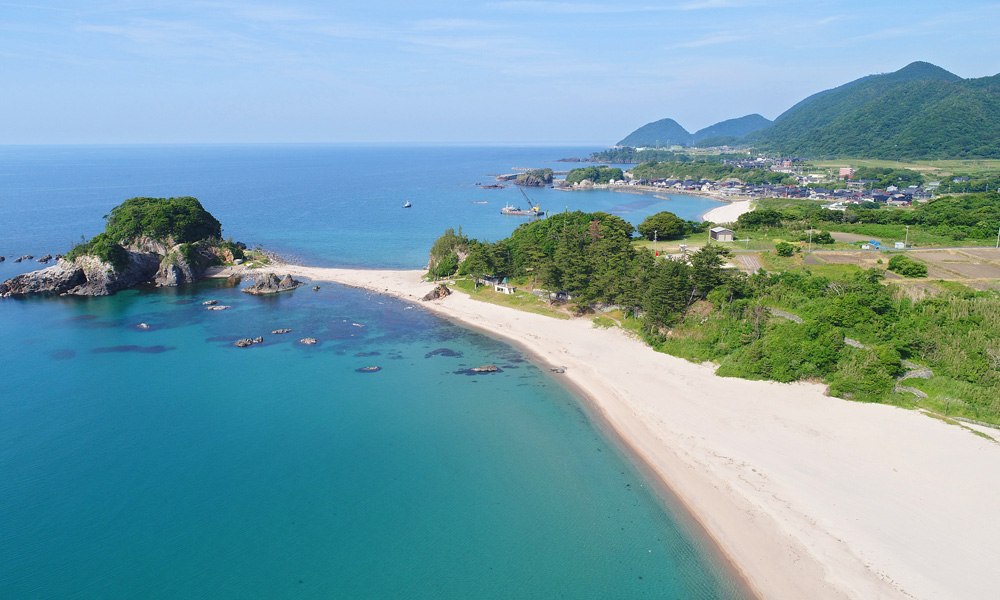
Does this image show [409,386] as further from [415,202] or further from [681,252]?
[415,202]

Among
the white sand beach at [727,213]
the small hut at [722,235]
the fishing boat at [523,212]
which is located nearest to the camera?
the small hut at [722,235]

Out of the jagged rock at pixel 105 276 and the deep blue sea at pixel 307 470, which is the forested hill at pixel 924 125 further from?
the jagged rock at pixel 105 276

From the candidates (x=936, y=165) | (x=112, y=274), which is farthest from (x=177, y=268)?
(x=936, y=165)

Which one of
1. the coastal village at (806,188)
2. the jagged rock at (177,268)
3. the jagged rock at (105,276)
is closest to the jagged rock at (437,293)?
the jagged rock at (177,268)

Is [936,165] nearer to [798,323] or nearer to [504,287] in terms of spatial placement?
[798,323]

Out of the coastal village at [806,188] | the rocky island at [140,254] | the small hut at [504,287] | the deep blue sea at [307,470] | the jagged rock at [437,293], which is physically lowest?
the deep blue sea at [307,470]

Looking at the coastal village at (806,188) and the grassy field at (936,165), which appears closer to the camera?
the coastal village at (806,188)

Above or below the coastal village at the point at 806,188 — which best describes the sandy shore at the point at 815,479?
below

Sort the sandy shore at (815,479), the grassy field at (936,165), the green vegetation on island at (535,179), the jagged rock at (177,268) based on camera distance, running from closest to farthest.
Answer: the sandy shore at (815,479) < the jagged rock at (177,268) < the grassy field at (936,165) < the green vegetation on island at (535,179)
